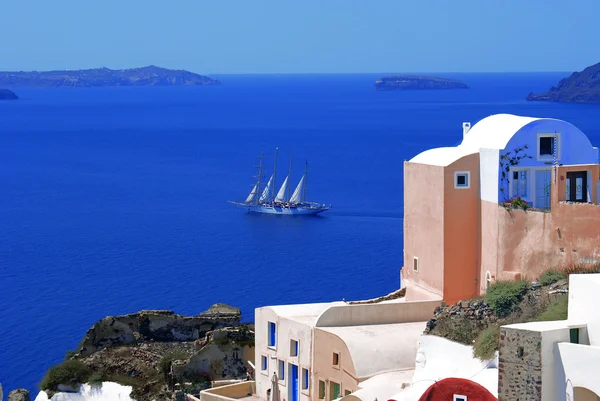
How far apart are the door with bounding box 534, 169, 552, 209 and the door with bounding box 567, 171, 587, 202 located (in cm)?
104

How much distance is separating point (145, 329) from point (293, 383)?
7.31m

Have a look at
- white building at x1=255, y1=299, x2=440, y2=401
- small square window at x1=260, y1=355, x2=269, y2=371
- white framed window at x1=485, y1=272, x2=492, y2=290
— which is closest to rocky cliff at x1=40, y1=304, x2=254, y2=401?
white building at x1=255, y1=299, x2=440, y2=401

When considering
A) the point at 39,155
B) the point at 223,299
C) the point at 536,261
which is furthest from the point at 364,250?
the point at 39,155

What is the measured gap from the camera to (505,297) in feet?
78.3

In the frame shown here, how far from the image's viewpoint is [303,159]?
144 metres

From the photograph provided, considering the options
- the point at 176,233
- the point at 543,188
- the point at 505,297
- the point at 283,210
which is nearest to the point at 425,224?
the point at 543,188

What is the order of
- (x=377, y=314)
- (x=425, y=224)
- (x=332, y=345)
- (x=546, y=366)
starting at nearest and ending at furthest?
1. (x=546, y=366)
2. (x=332, y=345)
3. (x=377, y=314)
4. (x=425, y=224)

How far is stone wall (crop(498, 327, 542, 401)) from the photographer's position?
19.1 meters

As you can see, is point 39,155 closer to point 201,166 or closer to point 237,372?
point 201,166

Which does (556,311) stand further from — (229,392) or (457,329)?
(229,392)

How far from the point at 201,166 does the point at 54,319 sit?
77.7 meters

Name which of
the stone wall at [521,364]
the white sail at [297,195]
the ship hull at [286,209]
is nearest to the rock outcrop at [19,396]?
the stone wall at [521,364]

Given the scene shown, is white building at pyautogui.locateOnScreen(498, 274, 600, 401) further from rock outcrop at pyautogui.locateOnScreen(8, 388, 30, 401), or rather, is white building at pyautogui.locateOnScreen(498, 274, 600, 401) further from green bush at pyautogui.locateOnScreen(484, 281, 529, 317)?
rock outcrop at pyautogui.locateOnScreen(8, 388, 30, 401)

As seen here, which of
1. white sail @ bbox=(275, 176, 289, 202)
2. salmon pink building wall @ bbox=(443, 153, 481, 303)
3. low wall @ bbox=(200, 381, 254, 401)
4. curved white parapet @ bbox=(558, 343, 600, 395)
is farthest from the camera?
white sail @ bbox=(275, 176, 289, 202)
